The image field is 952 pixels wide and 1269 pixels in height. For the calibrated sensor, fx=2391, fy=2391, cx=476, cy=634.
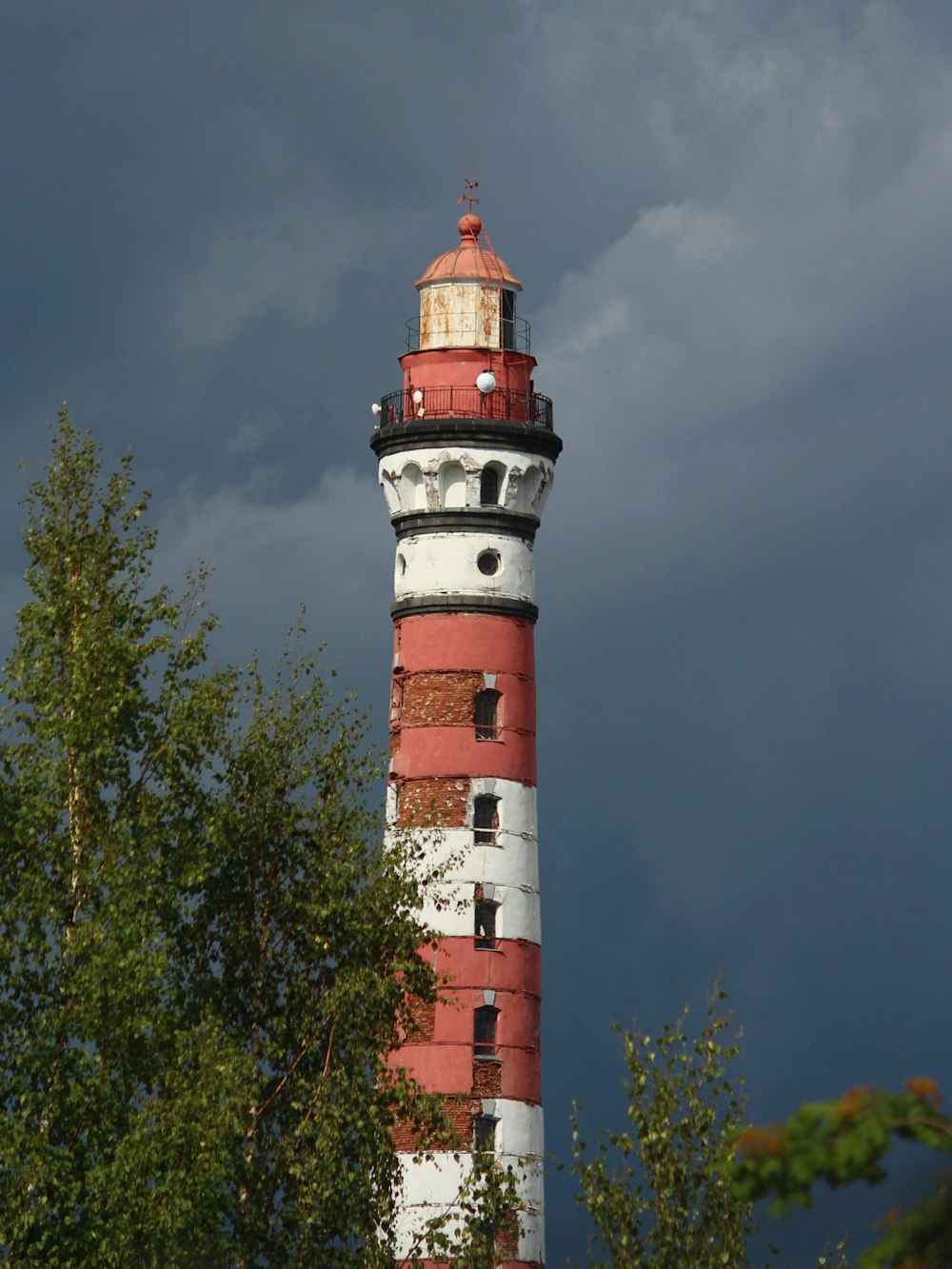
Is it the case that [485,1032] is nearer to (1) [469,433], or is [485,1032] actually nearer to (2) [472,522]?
(2) [472,522]

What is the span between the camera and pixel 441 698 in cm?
5903

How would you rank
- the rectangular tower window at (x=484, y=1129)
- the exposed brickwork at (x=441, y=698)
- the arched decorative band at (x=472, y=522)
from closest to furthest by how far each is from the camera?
the rectangular tower window at (x=484, y=1129)
the exposed brickwork at (x=441, y=698)
the arched decorative band at (x=472, y=522)

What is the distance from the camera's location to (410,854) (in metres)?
45.9

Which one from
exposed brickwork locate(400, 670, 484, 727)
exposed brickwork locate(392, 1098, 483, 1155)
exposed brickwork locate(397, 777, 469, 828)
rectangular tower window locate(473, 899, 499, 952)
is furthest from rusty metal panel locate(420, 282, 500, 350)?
exposed brickwork locate(392, 1098, 483, 1155)

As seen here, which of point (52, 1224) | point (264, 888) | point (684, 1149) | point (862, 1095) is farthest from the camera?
point (264, 888)

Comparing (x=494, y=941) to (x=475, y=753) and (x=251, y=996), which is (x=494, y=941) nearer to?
(x=475, y=753)

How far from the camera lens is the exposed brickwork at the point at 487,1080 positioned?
57.4 meters

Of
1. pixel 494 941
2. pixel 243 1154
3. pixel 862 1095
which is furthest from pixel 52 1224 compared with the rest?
pixel 862 1095

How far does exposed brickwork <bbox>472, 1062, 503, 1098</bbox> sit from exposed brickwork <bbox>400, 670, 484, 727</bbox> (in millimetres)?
8276

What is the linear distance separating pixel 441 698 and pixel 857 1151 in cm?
4143

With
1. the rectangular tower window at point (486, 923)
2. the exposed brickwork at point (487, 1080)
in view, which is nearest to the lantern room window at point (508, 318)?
the rectangular tower window at point (486, 923)

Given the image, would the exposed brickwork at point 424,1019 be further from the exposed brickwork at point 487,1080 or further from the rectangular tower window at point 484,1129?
the rectangular tower window at point 484,1129

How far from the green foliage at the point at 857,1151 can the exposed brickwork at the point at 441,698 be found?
40.5 m

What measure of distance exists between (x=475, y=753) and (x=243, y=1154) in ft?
58.1
